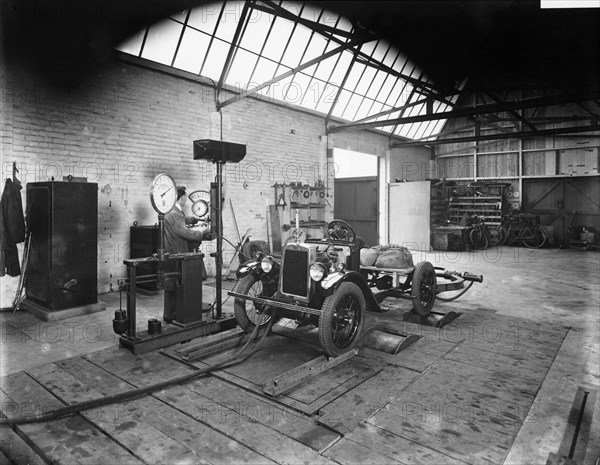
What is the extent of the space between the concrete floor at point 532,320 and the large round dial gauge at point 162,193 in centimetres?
163

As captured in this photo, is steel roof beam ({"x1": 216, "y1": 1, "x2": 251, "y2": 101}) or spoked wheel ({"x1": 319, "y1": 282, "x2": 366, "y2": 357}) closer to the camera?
spoked wheel ({"x1": 319, "y1": 282, "x2": 366, "y2": 357})

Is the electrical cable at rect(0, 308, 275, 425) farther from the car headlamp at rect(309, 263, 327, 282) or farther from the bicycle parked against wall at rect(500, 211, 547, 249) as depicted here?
the bicycle parked against wall at rect(500, 211, 547, 249)

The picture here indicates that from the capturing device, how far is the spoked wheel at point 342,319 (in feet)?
12.9

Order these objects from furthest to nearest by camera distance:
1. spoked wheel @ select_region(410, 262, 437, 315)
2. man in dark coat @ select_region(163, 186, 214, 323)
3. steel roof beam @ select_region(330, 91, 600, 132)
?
steel roof beam @ select_region(330, 91, 600, 132)
spoked wheel @ select_region(410, 262, 437, 315)
man in dark coat @ select_region(163, 186, 214, 323)

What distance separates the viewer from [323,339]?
392cm

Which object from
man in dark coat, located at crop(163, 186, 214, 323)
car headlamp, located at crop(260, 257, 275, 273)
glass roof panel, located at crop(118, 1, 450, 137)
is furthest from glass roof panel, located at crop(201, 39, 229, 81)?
car headlamp, located at crop(260, 257, 275, 273)

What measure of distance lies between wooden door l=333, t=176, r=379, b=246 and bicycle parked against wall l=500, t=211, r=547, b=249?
5163mm

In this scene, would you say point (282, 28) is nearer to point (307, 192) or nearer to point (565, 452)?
point (307, 192)

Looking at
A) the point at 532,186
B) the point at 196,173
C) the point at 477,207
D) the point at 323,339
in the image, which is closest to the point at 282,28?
the point at 196,173

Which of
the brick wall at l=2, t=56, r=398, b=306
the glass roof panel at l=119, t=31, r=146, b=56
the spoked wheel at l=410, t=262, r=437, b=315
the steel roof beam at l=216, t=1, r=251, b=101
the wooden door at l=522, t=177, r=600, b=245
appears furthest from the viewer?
the wooden door at l=522, t=177, r=600, b=245

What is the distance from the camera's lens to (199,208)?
6895mm

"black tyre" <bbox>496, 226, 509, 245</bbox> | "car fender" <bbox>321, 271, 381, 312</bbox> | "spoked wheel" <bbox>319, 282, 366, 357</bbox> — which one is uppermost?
"black tyre" <bbox>496, 226, 509, 245</bbox>

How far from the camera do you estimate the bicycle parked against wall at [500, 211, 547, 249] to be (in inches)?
619

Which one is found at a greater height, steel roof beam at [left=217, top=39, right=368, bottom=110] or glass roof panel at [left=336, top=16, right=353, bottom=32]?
glass roof panel at [left=336, top=16, right=353, bottom=32]
